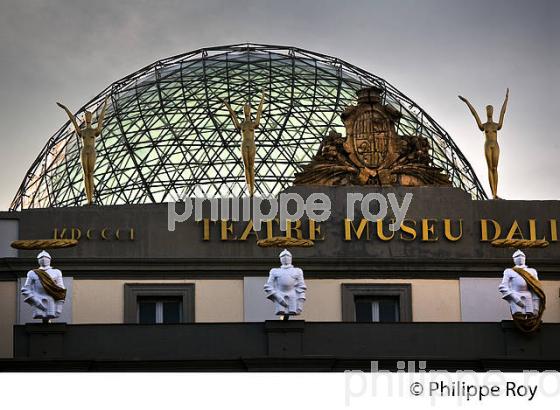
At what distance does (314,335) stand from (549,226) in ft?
32.5

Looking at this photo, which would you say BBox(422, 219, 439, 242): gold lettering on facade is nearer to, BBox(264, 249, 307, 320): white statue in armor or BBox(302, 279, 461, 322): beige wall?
BBox(302, 279, 461, 322): beige wall

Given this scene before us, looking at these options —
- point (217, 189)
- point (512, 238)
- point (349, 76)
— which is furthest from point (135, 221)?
point (349, 76)

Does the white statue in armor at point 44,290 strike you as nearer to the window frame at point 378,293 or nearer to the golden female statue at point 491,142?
the window frame at point 378,293

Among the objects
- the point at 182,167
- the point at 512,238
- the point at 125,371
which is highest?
the point at 182,167

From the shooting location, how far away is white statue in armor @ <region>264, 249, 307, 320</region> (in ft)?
199

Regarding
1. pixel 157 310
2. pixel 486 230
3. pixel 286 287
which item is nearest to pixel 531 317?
pixel 486 230

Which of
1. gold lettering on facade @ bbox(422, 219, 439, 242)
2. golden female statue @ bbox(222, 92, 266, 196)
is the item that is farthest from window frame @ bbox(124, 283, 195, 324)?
gold lettering on facade @ bbox(422, 219, 439, 242)

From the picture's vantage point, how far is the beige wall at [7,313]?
2520 inches

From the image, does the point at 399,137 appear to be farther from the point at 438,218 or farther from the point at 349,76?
the point at 349,76

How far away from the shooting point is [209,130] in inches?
3568

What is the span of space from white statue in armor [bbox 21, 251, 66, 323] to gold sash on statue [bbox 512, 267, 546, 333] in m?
14.2

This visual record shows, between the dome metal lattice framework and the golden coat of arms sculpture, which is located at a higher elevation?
the dome metal lattice framework

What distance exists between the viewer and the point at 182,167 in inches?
3494

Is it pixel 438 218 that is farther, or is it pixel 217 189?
pixel 217 189
